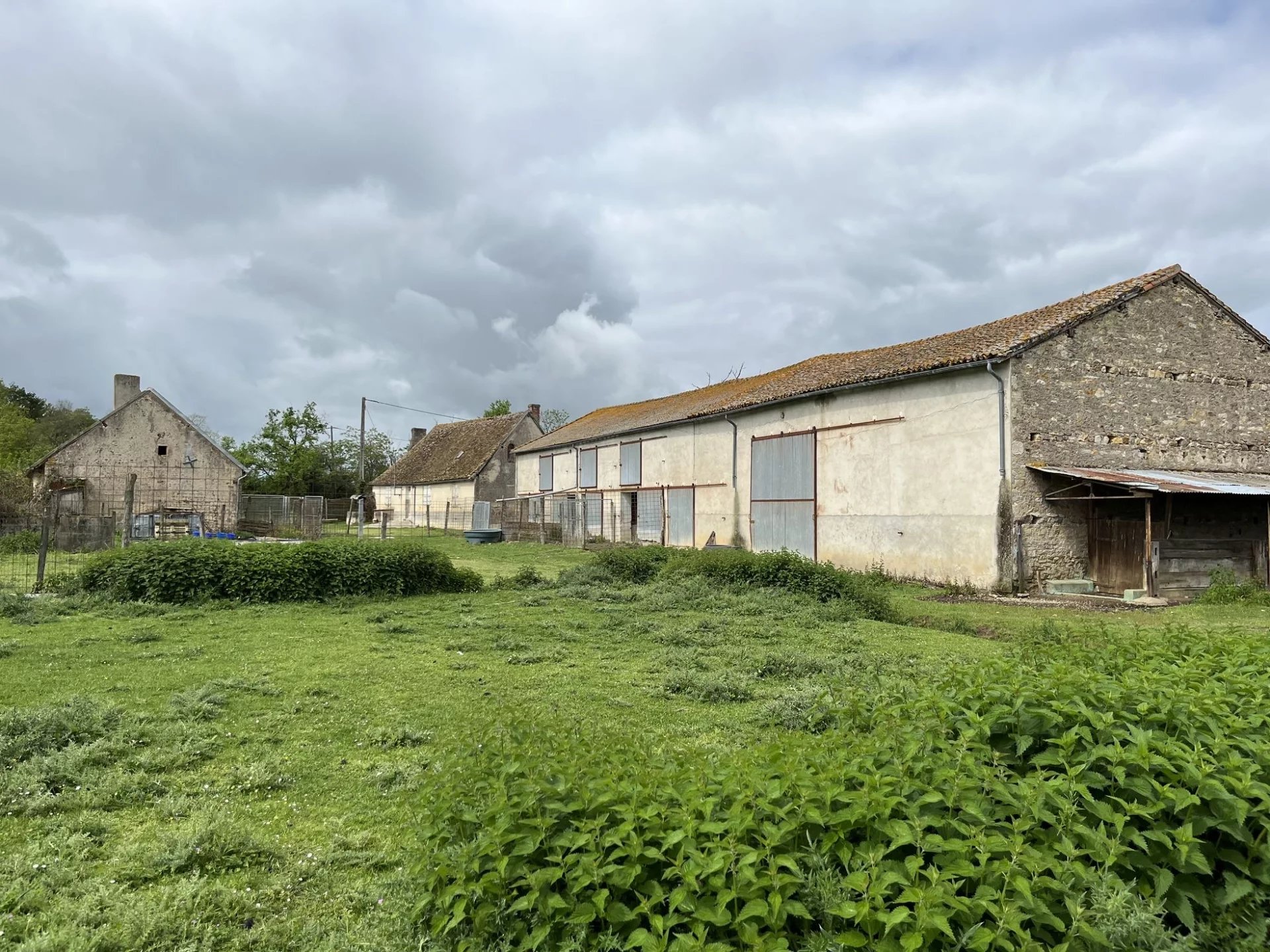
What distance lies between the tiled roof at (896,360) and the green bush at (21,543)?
20023 mm

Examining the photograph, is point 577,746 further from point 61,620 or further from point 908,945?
point 61,620

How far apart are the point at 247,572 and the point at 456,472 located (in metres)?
34.3

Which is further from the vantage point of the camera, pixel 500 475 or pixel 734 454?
pixel 500 475

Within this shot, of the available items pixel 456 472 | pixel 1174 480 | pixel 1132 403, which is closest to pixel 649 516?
pixel 1132 403

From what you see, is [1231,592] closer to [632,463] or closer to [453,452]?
[632,463]

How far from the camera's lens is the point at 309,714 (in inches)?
267

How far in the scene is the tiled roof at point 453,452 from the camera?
4728cm

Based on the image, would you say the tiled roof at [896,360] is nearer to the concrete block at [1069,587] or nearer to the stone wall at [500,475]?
the concrete block at [1069,587]

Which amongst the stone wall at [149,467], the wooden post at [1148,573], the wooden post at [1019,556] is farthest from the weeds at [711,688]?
the stone wall at [149,467]

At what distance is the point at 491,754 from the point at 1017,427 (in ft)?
53.4

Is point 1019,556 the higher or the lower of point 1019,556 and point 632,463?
the lower

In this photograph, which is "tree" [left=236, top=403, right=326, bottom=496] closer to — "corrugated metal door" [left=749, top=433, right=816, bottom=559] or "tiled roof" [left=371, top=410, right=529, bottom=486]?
"tiled roof" [left=371, top=410, right=529, bottom=486]

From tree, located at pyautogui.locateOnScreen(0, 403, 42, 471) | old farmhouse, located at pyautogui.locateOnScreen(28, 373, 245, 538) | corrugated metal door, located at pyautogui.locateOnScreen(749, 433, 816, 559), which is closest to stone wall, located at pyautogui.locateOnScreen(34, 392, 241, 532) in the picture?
old farmhouse, located at pyautogui.locateOnScreen(28, 373, 245, 538)

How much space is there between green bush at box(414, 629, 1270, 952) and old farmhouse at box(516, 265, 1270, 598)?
14229 mm
